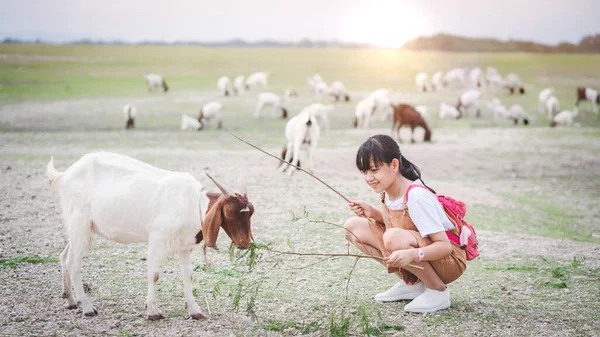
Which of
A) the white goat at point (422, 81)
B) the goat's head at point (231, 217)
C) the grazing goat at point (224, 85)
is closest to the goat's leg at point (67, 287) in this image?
the goat's head at point (231, 217)

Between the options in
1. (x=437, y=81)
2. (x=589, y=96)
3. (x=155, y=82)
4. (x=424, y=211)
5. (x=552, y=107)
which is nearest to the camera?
(x=424, y=211)

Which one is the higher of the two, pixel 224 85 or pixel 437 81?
pixel 437 81

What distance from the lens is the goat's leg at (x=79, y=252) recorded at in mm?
4352

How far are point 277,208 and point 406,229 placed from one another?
13.5ft

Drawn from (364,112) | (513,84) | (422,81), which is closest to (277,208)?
(364,112)

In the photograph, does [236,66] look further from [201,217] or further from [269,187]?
[201,217]

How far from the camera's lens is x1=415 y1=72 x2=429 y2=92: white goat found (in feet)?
91.8

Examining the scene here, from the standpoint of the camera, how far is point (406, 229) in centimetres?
418

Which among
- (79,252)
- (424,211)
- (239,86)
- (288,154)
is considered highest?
(424,211)

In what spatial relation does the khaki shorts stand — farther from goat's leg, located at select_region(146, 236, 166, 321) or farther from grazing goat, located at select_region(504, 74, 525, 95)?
grazing goat, located at select_region(504, 74, 525, 95)

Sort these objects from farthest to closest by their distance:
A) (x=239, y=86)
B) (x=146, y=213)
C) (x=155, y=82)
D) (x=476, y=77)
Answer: (x=476, y=77) < (x=239, y=86) < (x=155, y=82) < (x=146, y=213)

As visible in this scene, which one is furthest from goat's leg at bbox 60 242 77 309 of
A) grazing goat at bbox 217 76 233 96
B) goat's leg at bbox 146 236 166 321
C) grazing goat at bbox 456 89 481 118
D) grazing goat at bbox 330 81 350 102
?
grazing goat at bbox 330 81 350 102

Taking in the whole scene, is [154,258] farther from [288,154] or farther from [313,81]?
[313,81]

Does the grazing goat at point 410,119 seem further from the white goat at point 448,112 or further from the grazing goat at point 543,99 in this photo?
the grazing goat at point 543,99
